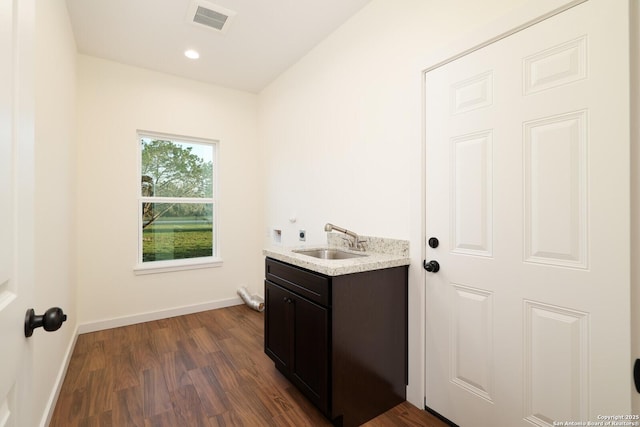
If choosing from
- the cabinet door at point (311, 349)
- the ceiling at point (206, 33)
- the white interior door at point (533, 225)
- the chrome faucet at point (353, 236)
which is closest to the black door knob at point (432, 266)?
the white interior door at point (533, 225)

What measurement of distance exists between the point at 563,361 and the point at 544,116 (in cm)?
109

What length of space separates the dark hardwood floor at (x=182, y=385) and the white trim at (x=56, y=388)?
0.04m

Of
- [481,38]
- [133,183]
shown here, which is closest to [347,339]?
[481,38]

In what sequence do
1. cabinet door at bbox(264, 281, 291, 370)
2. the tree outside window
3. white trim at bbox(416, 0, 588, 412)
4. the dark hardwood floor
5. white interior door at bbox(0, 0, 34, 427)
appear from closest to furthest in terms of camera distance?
white interior door at bbox(0, 0, 34, 427) < white trim at bbox(416, 0, 588, 412) < the dark hardwood floor < cabinet door at bbox(264, 281, 291, 370) < the tree outside window

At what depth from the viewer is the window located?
347 cm

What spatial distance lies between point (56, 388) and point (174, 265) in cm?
167

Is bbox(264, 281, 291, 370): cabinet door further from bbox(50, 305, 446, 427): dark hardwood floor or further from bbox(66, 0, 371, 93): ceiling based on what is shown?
bbox(66, 0, 371, 93): ceiling

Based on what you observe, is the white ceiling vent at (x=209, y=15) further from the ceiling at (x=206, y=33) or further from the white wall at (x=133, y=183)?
the white wall at (x=133, y=183)

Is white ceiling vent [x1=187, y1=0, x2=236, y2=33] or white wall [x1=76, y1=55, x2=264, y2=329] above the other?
white ceiling vent [x1=187, y1=0, x2=236, y2=33]

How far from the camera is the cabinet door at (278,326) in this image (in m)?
2.04

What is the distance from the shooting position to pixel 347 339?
169 cm

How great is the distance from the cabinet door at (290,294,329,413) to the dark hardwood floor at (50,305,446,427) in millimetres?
177

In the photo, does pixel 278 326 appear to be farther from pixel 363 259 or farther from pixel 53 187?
pixel 53 187

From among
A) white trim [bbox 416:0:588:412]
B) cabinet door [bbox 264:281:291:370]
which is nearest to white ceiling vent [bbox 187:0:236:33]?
white trim [bbox 416:0:588:412]
